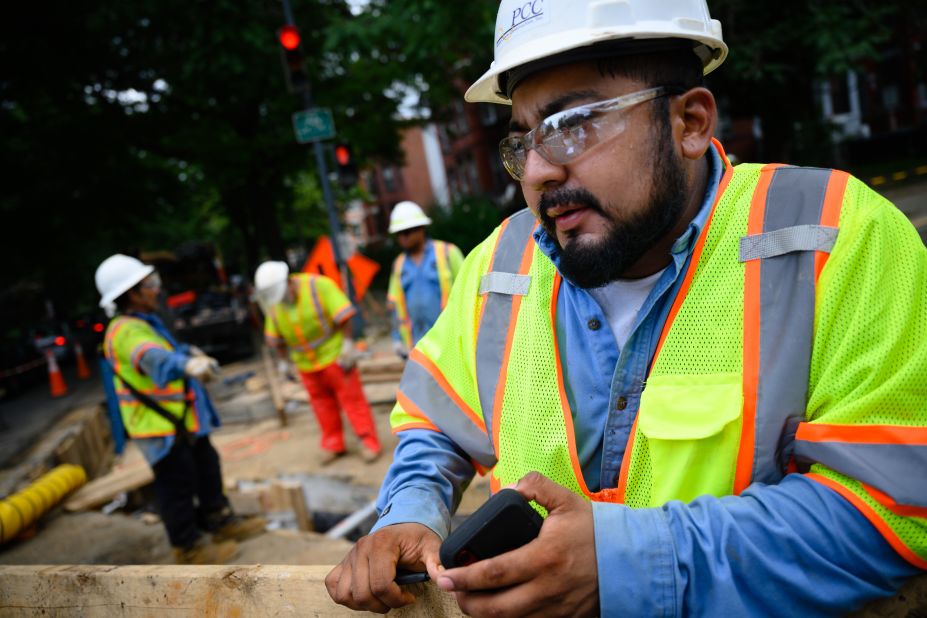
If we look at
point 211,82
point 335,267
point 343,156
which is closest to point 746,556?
point 343,156

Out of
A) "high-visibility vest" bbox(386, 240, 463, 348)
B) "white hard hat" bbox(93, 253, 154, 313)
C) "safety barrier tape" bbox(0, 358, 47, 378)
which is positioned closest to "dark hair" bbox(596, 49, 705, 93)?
"white hard hat" bbox(93, 253, 154, 313)

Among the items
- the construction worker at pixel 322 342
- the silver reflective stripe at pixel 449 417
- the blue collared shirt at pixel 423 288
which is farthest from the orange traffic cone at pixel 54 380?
the silver reflective stripe at pixel 449 417

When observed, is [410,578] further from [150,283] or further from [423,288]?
[423,288]

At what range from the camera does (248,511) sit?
590 centimetres

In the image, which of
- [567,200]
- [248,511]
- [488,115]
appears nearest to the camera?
[567,200]

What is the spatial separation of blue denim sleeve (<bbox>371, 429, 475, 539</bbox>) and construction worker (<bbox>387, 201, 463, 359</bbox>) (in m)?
4.92

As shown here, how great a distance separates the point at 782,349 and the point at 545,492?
0.53 m

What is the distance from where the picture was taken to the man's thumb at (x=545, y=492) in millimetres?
1142

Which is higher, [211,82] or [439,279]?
[211,82]

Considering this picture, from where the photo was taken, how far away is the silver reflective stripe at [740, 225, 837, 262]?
125cm

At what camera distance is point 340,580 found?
1371mm

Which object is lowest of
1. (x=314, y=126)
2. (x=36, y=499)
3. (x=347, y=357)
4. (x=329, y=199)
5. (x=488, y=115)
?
(x=36, y=499)

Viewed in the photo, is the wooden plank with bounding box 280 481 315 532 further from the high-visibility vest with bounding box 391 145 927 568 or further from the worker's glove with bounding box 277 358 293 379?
the high-visibility vest with bounding box 391 145 927 568

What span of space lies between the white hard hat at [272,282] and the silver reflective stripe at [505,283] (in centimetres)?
504
